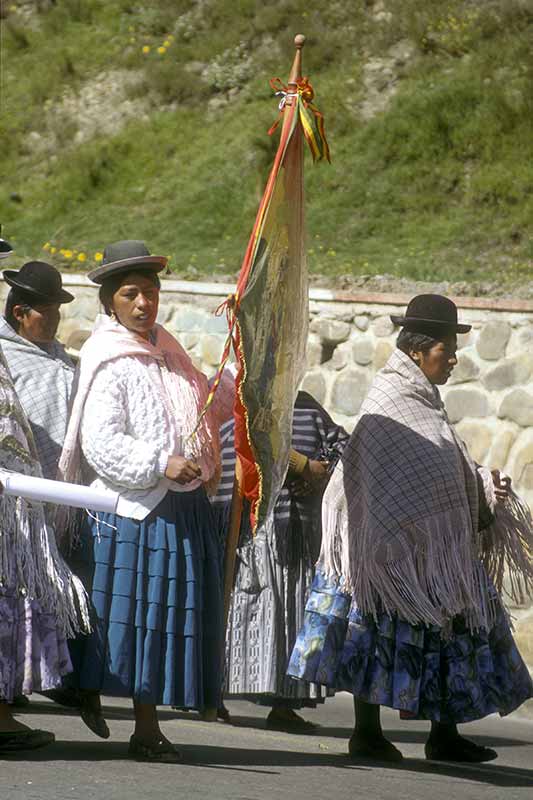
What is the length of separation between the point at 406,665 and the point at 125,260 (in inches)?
78.1

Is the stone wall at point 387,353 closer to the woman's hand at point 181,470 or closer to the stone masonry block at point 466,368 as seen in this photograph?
the stone masonry block at point 466,368

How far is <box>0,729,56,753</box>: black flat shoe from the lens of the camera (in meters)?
5.22

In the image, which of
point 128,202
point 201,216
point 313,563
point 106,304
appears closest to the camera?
point 106,304

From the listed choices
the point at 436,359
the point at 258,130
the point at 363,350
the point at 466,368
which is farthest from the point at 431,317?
the point at 258,130

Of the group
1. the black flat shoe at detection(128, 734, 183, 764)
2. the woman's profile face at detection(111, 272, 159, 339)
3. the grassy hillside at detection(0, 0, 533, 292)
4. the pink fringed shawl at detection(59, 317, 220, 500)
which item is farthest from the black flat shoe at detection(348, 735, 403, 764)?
the grassy hillside at detection(0, 0, 533, 292)

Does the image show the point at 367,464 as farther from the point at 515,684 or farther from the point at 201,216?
the point at 201,216

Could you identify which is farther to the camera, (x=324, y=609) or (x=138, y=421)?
(x=324, y=609)

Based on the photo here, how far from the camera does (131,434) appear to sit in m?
5.39

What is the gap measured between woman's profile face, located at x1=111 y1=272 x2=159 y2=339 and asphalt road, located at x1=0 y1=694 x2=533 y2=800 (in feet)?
5.42

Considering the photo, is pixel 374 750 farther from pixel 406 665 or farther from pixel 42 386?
pixel 42 386

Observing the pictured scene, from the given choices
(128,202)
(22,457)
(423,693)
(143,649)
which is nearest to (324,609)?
(423,693)

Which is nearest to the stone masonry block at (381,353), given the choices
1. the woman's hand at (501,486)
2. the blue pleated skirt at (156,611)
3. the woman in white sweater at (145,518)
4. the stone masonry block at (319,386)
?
the stone masonry block at (319,386)

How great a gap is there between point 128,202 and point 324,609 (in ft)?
38.3

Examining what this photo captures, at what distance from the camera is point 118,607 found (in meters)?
5.25
